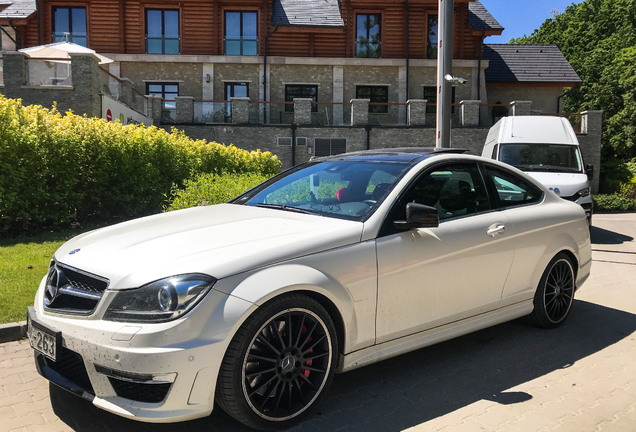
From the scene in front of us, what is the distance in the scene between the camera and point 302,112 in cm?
2647

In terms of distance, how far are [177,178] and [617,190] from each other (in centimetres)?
2352

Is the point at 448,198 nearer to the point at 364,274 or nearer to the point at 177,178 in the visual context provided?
the point at 364,274

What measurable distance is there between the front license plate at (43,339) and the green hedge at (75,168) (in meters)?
6.44

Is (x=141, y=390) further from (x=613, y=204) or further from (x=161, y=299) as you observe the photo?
(x=613, y=204)

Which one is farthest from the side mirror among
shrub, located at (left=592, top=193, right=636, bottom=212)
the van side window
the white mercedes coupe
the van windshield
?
shrub, located at (left=592, top=193, right=636, bottom=212)

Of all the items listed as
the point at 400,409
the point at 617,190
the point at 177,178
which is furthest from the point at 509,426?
the point at 617,190

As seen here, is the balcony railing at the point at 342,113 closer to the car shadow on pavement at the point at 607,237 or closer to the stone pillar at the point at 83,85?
the stone pillar at the point at 83,85

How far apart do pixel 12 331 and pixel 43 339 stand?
1.92 metres

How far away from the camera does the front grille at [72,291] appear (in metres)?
3.06

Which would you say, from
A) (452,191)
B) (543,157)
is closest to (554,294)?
(452,191)

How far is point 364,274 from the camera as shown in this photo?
3.56 m

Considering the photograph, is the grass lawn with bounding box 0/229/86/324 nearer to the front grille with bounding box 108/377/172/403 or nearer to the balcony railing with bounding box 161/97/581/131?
the front grille with bounding box 108/377/172/403

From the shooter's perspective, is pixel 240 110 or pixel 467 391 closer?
pixel 467 391

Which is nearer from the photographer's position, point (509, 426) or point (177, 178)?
point (509, 426)
